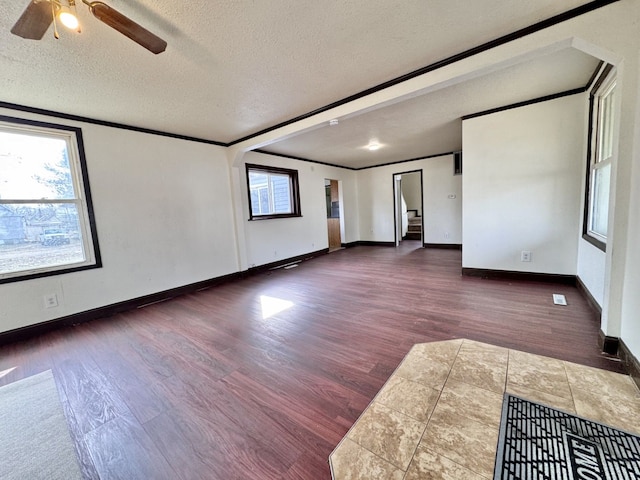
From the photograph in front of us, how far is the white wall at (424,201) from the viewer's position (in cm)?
643

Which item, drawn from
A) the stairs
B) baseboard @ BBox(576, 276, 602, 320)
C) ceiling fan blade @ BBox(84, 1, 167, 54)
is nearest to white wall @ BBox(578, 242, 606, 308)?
baseboard @ BBox(576, 276, 602, 320)

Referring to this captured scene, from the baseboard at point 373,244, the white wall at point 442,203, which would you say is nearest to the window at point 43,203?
the baseboard at point 373,244

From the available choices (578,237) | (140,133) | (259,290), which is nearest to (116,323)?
(259,290)

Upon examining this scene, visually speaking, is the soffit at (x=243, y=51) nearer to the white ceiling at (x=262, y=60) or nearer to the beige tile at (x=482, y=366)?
the white ceiling at (x=262, y=60)

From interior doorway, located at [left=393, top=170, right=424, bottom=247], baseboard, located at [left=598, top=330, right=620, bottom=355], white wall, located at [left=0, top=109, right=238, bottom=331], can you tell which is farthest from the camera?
interior doorway, located at [left=393, top=170, right=424, bottom=247]

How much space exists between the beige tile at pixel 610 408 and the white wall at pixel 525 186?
252 cm

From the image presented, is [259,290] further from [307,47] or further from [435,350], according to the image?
[307,47]

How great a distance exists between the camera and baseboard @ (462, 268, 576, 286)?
3387 mm

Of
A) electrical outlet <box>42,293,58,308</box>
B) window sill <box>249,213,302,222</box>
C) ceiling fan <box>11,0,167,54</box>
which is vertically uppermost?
ceiling fan <box>11,0,167,54</box>

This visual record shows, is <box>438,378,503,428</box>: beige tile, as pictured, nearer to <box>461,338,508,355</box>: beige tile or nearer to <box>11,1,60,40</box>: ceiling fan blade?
<box>461,338,508,355</box>: beige tile

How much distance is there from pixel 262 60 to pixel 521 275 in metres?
4.23

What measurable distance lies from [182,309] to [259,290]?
1.08 meters

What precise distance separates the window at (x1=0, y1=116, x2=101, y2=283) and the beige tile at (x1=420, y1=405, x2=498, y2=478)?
393 cm

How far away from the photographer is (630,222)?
1.73m
